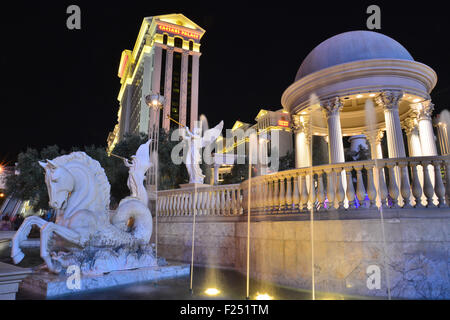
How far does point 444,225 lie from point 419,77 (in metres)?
6.98

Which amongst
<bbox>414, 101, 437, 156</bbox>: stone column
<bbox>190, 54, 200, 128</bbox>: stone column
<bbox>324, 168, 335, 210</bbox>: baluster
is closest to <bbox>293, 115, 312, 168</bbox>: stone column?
<bbox>414, 101, 437, 156</bbox>: stone column

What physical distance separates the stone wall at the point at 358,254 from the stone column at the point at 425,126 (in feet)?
21.5

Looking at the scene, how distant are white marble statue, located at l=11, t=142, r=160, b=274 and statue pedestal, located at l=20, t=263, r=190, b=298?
0.27m

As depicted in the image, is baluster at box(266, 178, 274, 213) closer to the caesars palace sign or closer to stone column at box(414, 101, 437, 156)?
stone column at box(414, 101, 437, 156)

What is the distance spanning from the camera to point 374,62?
9.12m

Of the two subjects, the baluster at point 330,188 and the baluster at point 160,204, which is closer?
the baluster at point 330,188

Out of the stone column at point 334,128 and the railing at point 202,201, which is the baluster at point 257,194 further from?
the stone column at point 334,128

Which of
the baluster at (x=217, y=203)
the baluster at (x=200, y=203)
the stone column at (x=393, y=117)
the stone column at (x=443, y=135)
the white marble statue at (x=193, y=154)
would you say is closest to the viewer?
the baluster at (x=217, y=203)

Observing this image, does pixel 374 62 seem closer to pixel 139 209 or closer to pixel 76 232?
pixel 139 209

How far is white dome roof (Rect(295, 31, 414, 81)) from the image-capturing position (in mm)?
10004

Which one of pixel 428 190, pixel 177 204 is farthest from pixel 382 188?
pixel 177 204

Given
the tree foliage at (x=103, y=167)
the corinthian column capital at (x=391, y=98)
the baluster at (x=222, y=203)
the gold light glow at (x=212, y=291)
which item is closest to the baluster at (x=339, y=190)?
the gold light glow at (x=212, y=291)

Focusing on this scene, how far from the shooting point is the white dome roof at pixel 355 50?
10004mm
